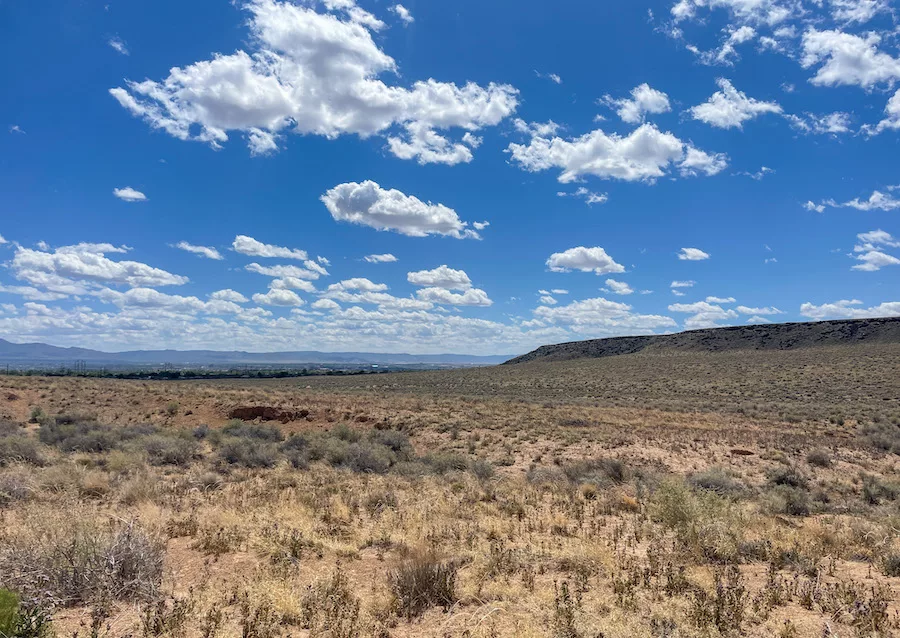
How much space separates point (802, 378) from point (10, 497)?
180ft

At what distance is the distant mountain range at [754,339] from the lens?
7925 cm

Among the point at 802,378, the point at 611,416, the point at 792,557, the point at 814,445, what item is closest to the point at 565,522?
the point at 792,557

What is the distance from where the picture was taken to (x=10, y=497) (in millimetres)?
8422

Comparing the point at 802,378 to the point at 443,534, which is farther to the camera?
the point at 802,378

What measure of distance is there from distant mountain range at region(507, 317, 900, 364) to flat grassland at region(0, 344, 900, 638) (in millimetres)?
75280

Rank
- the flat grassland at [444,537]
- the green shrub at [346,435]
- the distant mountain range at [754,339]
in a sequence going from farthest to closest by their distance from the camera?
the distant mountain range at [754,339]
the green shrub at [346,435]
the flat grassland at [444,537]

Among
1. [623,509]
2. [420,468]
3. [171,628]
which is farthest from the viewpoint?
[420,468]

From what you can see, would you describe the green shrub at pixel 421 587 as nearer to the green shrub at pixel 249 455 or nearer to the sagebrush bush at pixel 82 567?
the sagebrush bush at pixel 82 567

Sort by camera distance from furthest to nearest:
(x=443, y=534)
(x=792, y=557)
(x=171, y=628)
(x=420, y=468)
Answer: (x=420, y=468) → (x=443, y=534) → (x=792, y=557) → (x=171, y=628)

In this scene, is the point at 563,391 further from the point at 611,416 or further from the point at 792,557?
the point at 792,557

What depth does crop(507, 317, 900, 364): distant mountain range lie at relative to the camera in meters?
79.2

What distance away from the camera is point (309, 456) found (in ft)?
49.2

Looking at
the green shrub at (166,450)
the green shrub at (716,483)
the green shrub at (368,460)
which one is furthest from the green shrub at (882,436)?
the green shrub at (166,450)

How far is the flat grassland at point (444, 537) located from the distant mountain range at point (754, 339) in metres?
75.3
